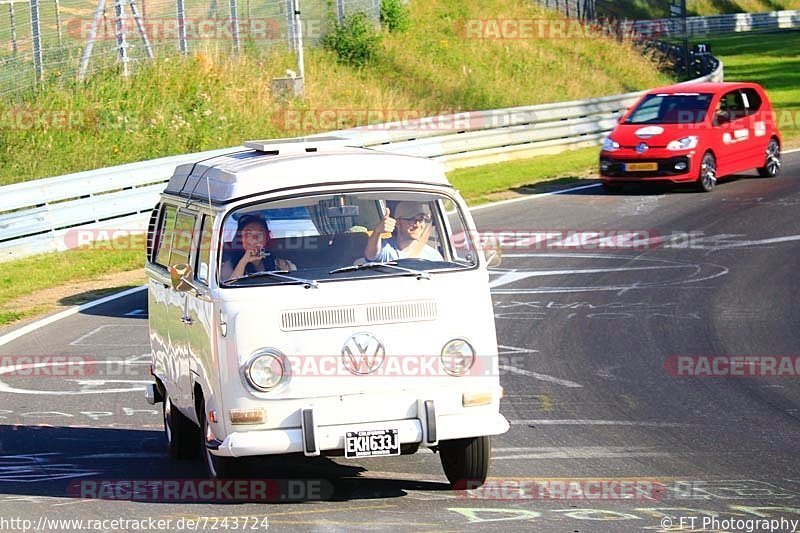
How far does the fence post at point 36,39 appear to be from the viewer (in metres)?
26.0

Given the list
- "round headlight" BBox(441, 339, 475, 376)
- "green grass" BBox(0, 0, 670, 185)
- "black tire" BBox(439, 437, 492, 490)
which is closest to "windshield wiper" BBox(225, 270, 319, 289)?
"round headlight" BBox(441, 339, 475, 376)

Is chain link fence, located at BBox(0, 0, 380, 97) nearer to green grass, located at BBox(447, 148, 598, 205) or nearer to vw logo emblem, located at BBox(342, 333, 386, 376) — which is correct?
green grass, located at BBox(447, 148, 598, 205)

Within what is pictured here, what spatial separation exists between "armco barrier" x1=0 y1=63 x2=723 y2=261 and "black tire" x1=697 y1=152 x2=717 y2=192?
5.51 metres

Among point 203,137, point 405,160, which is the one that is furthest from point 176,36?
point 405,160

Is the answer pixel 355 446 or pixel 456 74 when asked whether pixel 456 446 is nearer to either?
pixel 355 446

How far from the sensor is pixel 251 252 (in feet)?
26.5

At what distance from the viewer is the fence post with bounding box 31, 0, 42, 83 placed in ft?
85.2

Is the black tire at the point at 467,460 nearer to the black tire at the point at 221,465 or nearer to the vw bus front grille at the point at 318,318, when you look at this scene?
the vw bus front grille at the point at 318,318

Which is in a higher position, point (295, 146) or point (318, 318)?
point (295, 146)

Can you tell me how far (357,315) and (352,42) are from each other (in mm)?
30007

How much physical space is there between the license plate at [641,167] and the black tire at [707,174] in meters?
0.79

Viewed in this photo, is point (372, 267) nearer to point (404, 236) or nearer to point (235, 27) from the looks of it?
point (404, 236)

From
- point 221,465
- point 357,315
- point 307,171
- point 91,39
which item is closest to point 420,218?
point 307,171

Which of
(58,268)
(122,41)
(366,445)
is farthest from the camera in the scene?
(122,41)
